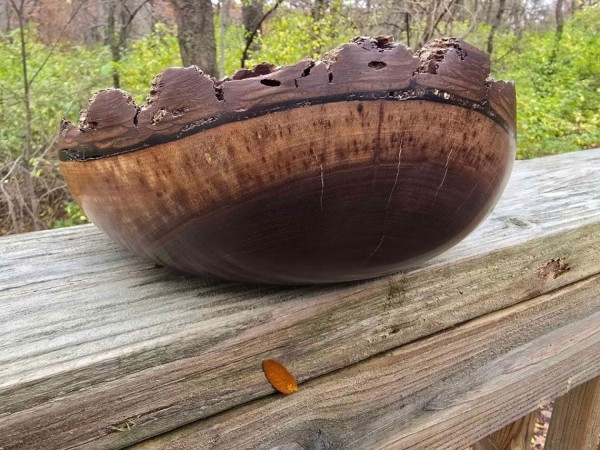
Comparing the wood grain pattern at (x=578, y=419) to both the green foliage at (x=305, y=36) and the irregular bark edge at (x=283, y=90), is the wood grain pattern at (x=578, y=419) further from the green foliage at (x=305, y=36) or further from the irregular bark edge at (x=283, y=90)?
the green foliage at (x=305, y=36)

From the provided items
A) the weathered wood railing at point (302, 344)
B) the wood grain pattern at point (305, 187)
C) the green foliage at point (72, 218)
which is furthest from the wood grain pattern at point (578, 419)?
the green foliage at point (72, 218)

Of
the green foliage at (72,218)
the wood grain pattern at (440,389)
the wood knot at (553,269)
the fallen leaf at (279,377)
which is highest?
the fallen leaf at (279,377)

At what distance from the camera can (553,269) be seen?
65 cm

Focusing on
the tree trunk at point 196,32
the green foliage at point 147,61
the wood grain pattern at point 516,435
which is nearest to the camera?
the wood grain pattern at point 516,435

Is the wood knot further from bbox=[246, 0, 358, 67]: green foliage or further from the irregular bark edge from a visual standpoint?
bbox=[246, 0, 358, 67]: green foliage

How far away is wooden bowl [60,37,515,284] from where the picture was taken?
0.34 meters

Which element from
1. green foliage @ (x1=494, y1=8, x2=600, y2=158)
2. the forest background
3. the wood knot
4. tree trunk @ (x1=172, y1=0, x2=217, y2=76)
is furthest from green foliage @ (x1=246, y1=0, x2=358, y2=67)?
the wood knot

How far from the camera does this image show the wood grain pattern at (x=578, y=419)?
3.16ft

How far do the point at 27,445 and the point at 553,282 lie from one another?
57 centimetres

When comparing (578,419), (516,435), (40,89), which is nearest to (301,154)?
(516,435)

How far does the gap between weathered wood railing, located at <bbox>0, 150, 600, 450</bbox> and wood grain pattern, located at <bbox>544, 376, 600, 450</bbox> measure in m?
0.23

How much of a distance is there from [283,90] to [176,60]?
12.0 ft

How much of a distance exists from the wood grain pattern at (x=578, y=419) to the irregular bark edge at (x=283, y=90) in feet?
2.56

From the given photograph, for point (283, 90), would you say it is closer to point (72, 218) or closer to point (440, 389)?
point (440, 389)
